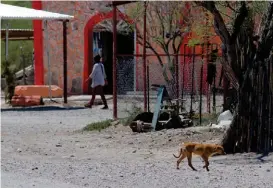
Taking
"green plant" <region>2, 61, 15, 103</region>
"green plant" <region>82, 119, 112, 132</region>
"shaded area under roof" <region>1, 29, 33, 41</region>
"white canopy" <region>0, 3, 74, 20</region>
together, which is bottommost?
"green plant" <region>82, 119, 112, 132</region>

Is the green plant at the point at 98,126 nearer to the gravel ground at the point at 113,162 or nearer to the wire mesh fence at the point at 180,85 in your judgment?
the gravel ground at the point at 113,162

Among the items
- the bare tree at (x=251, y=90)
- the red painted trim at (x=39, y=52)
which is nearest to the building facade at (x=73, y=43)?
the red painted trim at (x=39, y=52)

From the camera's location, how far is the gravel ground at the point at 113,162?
30.0ft

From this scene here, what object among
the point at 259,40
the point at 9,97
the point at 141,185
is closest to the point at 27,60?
the point at 9,97

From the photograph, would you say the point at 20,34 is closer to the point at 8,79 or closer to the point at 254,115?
the point at 8,79

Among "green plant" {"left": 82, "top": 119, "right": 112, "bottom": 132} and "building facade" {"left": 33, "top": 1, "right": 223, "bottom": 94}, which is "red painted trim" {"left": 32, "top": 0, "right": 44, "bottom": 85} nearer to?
"building facade" {"left": 33, "top": 1, "right": 223, "bottom": 94}

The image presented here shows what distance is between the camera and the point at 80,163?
10.9 metres

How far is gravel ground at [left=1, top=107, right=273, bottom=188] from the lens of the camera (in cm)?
915

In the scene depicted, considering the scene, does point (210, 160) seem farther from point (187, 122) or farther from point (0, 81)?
point (0, 81)

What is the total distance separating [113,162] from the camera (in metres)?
11.0

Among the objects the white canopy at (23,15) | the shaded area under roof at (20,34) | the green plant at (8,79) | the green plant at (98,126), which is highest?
the white canopy at (23,15)

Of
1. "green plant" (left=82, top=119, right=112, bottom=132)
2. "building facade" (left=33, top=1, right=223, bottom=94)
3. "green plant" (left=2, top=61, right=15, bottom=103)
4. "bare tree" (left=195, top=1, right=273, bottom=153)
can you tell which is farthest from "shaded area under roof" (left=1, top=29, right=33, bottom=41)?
Result: "bare tree" (left=195, top=1, right=273, bottom=153)

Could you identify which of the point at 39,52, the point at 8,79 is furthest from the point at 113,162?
the point at 39,52

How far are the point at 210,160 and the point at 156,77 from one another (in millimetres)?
10533
